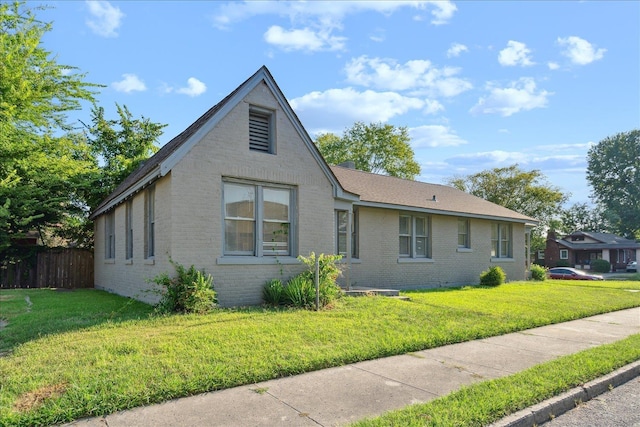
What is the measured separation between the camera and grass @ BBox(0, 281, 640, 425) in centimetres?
467

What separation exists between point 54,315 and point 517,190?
50.5 m

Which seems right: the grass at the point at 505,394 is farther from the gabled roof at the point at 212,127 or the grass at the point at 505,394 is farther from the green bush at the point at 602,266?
the green bush at the point at 602,266

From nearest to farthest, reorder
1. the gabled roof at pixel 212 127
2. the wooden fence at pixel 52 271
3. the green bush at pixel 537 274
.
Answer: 1. the gabled roof at pixel 212 127
2. the wooden fence at pixel 52 271
3. the green bush at pixel 537 274

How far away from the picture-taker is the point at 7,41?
1534cm

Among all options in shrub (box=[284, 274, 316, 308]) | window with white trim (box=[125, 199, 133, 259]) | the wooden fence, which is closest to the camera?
shrub (box=[284, 274, 316, 308])

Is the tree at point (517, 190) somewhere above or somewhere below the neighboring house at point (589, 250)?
above

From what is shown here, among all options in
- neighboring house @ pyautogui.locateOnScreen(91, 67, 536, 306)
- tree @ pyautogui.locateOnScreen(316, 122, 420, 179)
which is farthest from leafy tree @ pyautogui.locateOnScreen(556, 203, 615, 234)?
neighboring house @ pyautogui.locateOnScreen(91, 67, 536, 306)

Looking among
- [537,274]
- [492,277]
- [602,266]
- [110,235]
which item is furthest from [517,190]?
[110,235]

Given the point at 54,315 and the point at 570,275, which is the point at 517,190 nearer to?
the point at 570,275

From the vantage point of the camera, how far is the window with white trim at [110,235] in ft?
52.5

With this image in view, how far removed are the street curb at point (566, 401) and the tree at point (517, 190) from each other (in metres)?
47.6

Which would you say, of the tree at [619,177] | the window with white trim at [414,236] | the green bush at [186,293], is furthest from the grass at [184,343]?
the tree at [619,177]

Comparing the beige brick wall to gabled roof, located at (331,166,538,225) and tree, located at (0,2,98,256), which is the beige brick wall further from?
tree, located at (0,2,98,256)

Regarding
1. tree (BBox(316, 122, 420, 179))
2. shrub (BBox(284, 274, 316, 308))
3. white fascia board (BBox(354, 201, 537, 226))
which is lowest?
shrub (BBox(284, 274, 316, 308))
